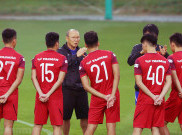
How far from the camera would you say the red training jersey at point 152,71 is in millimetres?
8250

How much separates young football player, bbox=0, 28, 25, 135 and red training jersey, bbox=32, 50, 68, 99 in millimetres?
309

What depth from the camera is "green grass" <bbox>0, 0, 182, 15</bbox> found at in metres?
27.5

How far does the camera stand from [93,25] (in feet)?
76.7

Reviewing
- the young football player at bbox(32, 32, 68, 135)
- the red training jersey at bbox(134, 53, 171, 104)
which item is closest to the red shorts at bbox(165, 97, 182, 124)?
the red training jersey at bbox(134, 53, 171, 104)

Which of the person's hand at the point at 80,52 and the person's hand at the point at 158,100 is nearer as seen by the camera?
the person's hand at the point at 158,100

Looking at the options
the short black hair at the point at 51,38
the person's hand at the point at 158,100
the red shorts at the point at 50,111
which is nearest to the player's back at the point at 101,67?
the short black hair at the point at 51,38

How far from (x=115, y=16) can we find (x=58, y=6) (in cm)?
382

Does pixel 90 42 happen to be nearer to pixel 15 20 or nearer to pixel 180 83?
pixel 180 83

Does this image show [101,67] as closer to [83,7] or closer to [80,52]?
[80,52]

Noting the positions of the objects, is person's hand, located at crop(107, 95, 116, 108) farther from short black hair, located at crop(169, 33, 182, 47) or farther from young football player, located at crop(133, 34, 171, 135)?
short black hair, located at crop(169, 33, 182, 47)

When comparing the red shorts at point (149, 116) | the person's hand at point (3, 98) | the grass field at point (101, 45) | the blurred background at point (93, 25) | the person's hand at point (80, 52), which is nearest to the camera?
the red shorts at point (149, 116)

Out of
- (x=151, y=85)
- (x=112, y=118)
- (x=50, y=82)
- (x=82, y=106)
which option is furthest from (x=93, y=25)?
(x=151, y=85)

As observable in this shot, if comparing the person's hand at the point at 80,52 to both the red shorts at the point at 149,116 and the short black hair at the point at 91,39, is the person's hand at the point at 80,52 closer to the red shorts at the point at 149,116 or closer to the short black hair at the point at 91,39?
the short black hair at the point at 91,39

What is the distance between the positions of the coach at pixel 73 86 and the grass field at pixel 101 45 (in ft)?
3.03
